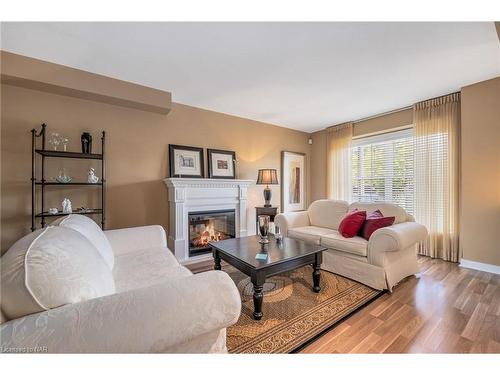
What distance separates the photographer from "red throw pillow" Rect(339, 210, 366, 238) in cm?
259

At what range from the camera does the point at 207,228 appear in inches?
134

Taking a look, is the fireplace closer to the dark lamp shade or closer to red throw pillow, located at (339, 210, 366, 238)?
the dark lamp shade

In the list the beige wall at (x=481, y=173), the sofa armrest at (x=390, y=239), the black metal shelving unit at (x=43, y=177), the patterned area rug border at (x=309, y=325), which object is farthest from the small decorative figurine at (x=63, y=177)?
the beige wall at (x=481, y=173)

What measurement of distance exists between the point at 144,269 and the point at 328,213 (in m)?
2.63

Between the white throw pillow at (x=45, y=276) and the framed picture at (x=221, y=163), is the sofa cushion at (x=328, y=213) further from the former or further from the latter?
the white throw pillow at (x=45, y=276)

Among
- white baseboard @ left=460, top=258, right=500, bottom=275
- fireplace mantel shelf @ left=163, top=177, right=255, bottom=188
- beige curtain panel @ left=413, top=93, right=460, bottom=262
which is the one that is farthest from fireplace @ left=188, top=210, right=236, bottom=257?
white baseboard @ left=460, top=258, right=500, bottom=275

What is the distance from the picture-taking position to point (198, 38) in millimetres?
1869

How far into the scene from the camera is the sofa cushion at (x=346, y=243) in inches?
92.1

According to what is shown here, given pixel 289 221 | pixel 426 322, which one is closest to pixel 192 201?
pixel 289 221

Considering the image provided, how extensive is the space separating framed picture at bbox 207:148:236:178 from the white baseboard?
3.42 meters

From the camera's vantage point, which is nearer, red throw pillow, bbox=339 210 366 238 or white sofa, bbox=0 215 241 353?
white sofa, bbox=0 215 241 353
